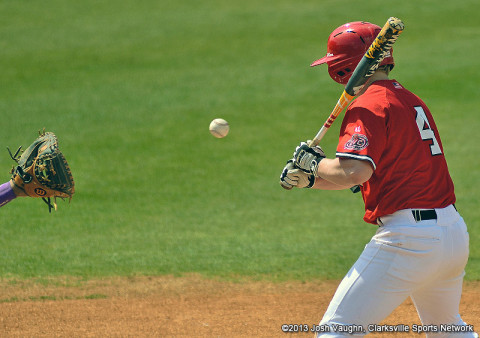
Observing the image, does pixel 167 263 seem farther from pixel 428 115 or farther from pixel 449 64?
pixel 449 64

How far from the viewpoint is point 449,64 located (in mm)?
14539

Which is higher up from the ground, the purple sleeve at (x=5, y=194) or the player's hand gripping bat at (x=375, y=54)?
the player's hand gripping bat at (x=375, y=54)

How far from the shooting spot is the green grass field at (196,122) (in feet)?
25.9

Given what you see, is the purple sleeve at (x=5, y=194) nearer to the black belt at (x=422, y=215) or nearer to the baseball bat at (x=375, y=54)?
the baseball bat at (x=375, y=54)

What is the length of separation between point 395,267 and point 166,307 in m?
3.09

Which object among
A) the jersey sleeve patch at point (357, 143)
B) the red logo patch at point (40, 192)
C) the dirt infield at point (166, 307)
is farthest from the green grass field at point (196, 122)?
the jersey sleeve patch at point (357, 143)

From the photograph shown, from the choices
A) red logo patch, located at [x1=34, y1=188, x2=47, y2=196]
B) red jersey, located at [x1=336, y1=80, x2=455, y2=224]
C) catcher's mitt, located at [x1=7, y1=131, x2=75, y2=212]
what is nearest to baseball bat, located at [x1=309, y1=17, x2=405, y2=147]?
red jersey, located at [x1=336, y1=80, x2=455, y2=224]

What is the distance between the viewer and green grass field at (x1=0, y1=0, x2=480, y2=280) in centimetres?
790

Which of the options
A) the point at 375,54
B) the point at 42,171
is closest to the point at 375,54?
the point at 375,54

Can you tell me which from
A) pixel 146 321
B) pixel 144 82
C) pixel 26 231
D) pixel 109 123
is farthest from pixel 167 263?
pixel 144 82

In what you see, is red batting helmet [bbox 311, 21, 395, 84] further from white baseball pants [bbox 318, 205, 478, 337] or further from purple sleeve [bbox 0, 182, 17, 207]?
purple sleeve [bbox 0, 182, 17, 207]

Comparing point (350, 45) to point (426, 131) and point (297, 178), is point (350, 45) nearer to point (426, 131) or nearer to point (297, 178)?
point (426, 131)

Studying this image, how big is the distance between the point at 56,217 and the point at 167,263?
7.23ft

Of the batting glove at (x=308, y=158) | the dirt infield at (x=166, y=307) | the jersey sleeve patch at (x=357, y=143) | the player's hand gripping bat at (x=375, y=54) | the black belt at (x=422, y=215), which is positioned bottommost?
the dirt infield at (x=166, y=307)
